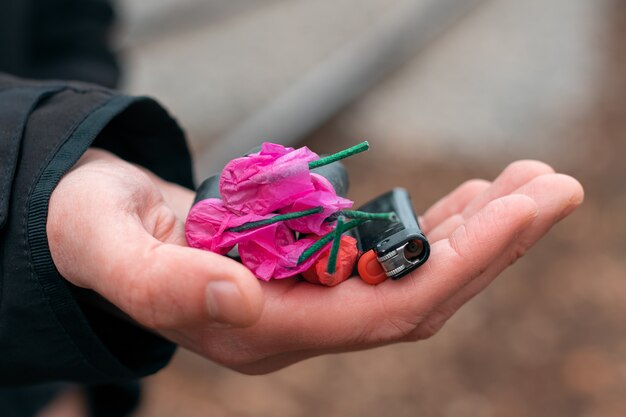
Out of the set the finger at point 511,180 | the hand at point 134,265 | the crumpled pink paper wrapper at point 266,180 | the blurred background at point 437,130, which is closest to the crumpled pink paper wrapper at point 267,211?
the crumpled pink paper wrapper at point 266,180

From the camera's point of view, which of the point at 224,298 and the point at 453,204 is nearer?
the point at 224,298

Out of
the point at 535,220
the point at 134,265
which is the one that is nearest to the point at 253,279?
the point at 134,265

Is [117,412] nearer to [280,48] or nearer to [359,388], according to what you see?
[359,388]

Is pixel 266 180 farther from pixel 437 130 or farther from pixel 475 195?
pixel 437 130

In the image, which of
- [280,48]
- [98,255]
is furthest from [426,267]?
[280,48]

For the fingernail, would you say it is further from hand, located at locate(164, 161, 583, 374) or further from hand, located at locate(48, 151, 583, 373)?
hand, located at locate(164, 161, 583, 374)

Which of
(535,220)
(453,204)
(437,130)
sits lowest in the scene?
(437,130)

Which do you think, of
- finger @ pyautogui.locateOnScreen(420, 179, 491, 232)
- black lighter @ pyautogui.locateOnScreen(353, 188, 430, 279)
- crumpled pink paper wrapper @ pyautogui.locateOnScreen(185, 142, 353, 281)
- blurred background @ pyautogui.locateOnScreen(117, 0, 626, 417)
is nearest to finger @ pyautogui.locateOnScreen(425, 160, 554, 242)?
finger @ pyautogui.locateOnScreen(420, 179, 491, 232)
